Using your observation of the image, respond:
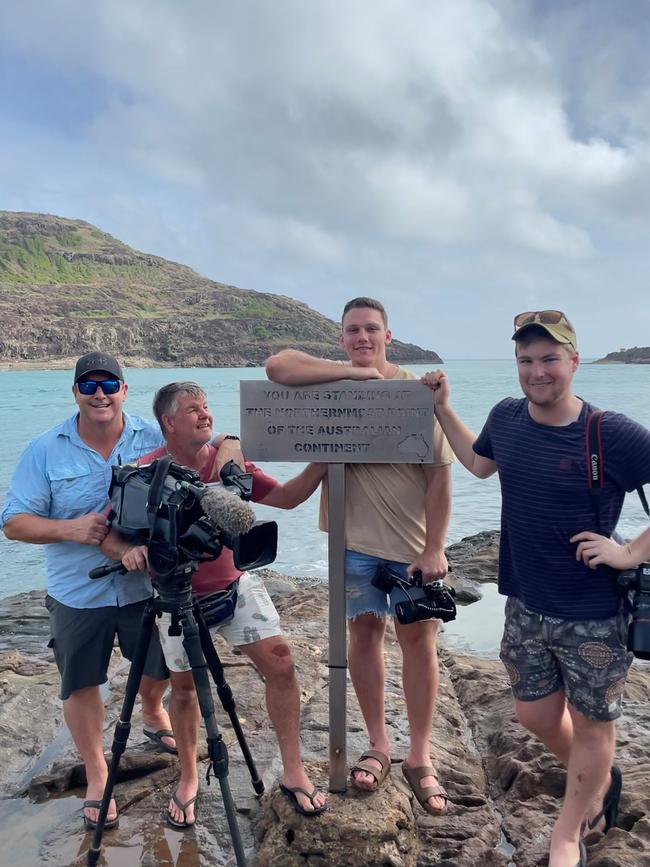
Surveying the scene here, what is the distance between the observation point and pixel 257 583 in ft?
9.89

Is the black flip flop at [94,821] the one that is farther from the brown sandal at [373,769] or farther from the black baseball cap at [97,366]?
the black baseball cap at [97,366]

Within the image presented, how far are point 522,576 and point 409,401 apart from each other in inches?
33.2

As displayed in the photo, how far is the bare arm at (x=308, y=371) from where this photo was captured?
2854 mm

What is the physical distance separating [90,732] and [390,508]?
1739mm

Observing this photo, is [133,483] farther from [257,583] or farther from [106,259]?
[106,259]

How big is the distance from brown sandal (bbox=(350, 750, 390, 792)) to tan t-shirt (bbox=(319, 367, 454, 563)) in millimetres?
882

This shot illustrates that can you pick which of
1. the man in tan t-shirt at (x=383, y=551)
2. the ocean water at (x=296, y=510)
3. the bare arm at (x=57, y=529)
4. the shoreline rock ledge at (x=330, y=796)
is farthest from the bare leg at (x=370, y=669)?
the ocean water at (x=296, y=510)

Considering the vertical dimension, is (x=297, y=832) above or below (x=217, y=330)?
below

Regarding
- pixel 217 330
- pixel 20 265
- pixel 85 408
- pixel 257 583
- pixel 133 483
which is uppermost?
pixel 20 265

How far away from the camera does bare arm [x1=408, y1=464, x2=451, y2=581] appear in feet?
9.58

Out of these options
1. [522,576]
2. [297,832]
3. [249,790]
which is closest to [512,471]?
[522,576]

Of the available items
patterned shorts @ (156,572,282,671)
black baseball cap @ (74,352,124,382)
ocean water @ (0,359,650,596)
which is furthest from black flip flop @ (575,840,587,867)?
ocean water @ (0,359,650,596)

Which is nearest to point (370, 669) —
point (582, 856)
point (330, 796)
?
point (330, 796)

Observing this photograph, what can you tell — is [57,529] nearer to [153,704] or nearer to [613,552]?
[153,704]
